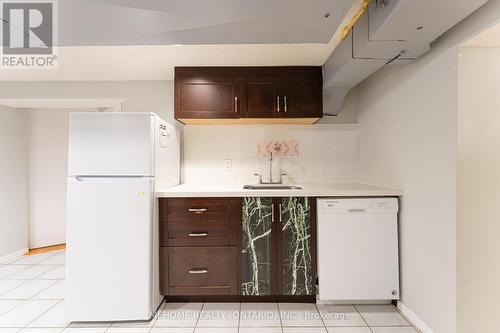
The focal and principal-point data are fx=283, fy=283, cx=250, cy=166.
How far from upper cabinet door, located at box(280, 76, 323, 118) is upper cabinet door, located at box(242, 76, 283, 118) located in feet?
0.23

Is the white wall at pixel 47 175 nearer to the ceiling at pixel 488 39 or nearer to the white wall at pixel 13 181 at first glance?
the white wall at pixel 13 181

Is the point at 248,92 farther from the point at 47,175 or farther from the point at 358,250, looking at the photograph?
the point at 47,175

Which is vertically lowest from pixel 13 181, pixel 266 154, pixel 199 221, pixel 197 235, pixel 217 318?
pixel 217 318

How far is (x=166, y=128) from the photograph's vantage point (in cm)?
260

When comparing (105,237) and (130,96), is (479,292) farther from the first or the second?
(130,96)

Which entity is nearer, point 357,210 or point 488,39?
point 488,39

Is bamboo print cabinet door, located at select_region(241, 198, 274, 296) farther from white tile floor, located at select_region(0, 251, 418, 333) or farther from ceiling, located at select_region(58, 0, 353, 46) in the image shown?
ceiling, located at select_region(58, 0, 353, 46)

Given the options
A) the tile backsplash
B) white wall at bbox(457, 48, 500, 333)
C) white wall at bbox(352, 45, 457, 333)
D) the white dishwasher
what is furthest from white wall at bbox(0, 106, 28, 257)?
Result: white wall at bbox(457, 48, 500, 333)

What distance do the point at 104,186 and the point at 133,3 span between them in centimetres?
135

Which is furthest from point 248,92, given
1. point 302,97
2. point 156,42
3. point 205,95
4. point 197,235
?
point 197,235

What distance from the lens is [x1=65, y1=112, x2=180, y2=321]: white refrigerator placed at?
215 centimetres

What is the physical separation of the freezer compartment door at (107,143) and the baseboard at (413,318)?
7.70ft

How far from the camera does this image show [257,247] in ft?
7.92

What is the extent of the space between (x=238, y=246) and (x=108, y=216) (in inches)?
41.6
